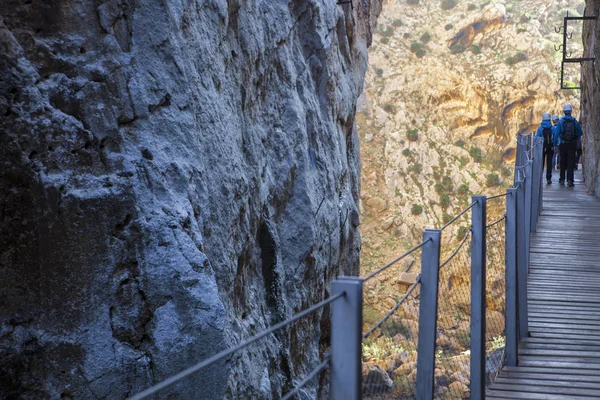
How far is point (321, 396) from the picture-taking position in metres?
9.84

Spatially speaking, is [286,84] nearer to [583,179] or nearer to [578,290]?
[578,290]

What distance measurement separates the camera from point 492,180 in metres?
41.9

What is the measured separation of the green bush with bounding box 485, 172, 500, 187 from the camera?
41.8 m

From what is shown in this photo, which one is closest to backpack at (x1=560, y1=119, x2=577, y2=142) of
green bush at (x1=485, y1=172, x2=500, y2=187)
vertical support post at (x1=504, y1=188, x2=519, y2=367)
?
vertical support post at (x1=504, y1=188, x2=519, y2=367)

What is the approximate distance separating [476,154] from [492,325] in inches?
1468

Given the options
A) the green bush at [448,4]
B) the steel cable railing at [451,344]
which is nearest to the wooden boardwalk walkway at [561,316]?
the steel cable railing at [451,344]

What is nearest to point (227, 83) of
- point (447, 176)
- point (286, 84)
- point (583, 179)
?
point (286, 84)

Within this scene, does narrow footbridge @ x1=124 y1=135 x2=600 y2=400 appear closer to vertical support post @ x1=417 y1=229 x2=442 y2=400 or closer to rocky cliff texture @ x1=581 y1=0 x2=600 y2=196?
vertical support post @ x1=417 y1=229 x2=442 y2=400

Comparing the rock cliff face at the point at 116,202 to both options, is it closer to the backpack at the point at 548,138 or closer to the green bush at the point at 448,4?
the backpack at the point at 548,138

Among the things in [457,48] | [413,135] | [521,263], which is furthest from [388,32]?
[521,263]

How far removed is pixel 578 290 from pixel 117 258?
557cm

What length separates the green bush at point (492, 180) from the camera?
41828mm

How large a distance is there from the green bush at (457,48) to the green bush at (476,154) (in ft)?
30.1

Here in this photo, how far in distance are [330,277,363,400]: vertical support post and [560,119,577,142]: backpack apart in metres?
12.8
